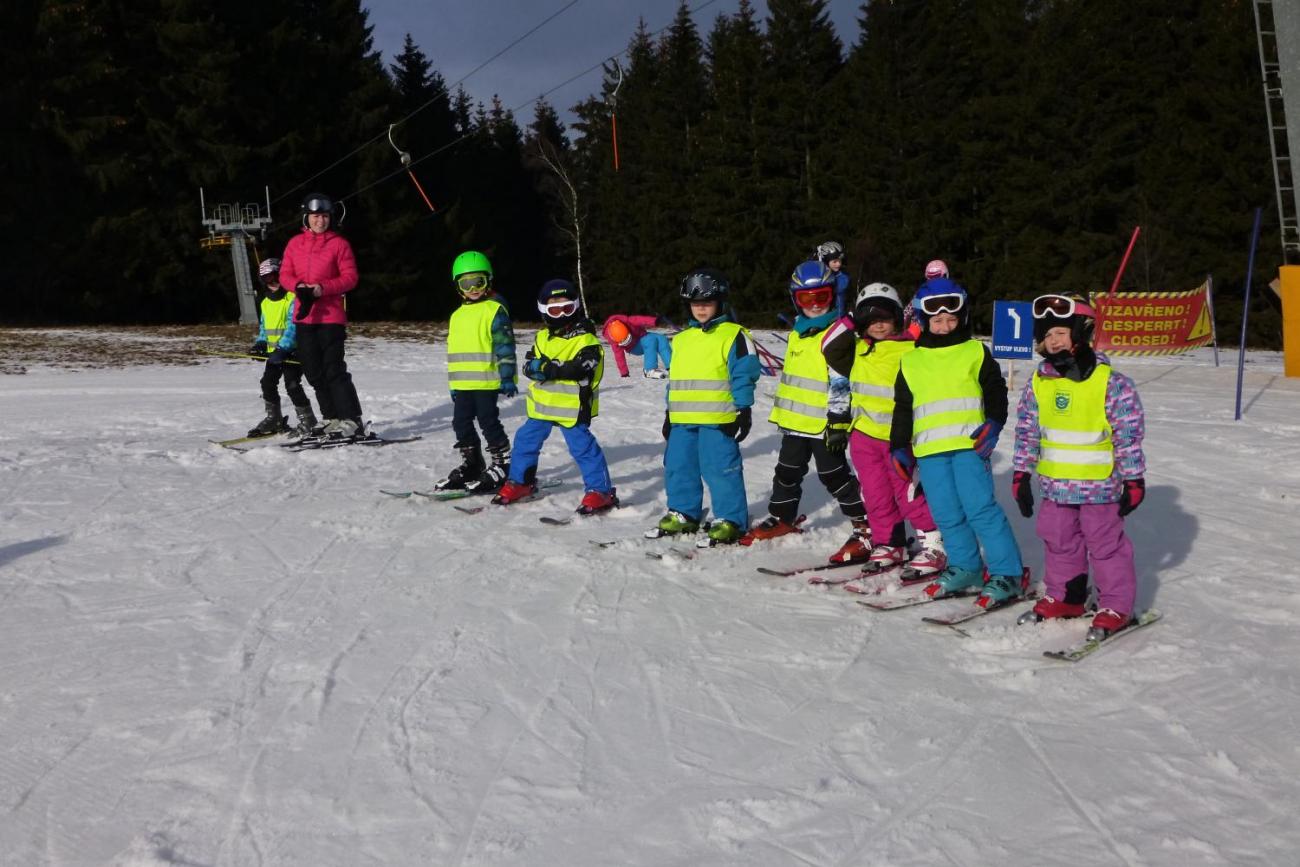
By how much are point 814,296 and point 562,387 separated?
2.04 meters

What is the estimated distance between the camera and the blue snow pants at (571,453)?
719 centimetres

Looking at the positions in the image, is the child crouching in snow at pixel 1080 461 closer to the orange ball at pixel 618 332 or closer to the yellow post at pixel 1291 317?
the orange ball at pixel 618 332

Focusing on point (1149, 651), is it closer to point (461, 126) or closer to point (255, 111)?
point (255, 111)

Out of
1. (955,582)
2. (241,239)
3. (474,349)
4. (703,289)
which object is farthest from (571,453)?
(241,239)

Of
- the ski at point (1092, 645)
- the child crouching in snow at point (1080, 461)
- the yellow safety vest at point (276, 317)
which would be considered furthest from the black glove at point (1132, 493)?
the yellow safety vest at point (276, 317)

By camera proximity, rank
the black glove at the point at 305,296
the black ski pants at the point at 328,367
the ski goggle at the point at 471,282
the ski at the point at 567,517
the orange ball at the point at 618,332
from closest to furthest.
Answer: the ski at the point at 567,517 → the orange ball at the point at 618,332 → the ski goggle at the point at 471,282 → the black glove at the point at 305,296 → the black ski pants at the point at 328,367

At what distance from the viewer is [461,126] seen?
5759cm

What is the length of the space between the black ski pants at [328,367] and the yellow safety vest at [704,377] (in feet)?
14.1

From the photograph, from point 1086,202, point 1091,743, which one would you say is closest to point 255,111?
point 1086,202

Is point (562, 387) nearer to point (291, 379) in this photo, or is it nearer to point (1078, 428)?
point (1078, 428)

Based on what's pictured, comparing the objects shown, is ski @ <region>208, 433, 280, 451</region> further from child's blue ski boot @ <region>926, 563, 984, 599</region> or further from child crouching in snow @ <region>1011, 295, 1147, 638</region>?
child crouching in snow @ <region>1011, 295, 1147, 638</region>

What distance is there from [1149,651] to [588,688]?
2.36m

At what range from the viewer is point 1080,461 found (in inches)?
175

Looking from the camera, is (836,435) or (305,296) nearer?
(836,435)
